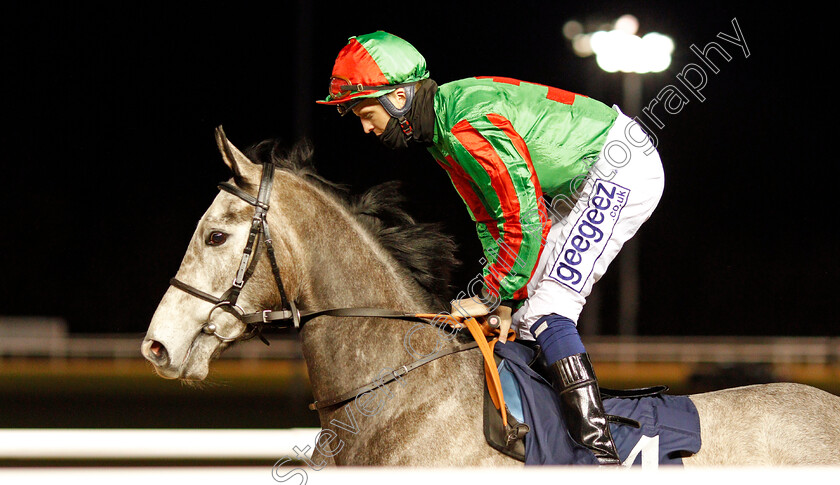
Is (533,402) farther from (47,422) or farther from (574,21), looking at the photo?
(574,21)

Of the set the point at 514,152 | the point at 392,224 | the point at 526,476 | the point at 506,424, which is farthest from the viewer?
the point at 392,224

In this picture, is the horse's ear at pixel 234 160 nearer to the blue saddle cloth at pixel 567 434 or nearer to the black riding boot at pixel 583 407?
the blue saddle cloth at pixel 567 434

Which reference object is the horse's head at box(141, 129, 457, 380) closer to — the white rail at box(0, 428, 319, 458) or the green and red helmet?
the green and red helmet

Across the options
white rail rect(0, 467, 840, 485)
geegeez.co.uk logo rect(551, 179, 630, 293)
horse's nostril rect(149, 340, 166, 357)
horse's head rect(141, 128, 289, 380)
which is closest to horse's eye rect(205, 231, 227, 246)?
horse's head rect(141, 128, 289, 380)

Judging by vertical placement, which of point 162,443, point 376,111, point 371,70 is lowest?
point 162,443

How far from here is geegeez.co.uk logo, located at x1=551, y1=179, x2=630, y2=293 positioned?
7.20 feet

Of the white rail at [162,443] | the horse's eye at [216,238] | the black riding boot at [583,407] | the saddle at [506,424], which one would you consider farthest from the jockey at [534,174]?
the white rail at [162,443]

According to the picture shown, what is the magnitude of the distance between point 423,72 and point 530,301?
0.73 metres

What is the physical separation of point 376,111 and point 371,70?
0.40ft

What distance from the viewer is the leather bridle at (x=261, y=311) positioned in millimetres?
2057

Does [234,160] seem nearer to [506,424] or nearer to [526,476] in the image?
[506,424]

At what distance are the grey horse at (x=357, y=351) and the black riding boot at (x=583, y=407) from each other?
0.67 feet

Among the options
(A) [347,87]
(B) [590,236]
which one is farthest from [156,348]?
(B) [590,236]

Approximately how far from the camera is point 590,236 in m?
2.25
